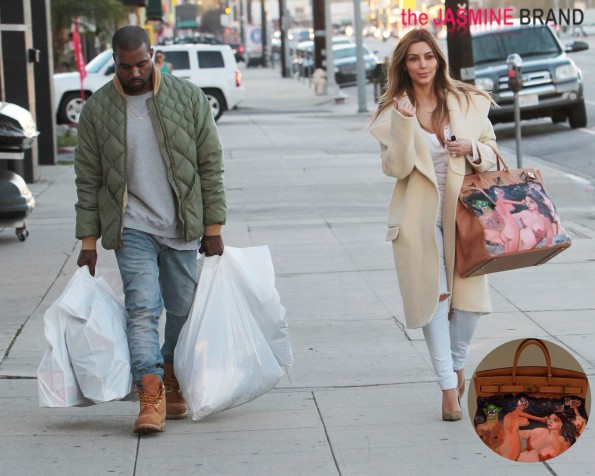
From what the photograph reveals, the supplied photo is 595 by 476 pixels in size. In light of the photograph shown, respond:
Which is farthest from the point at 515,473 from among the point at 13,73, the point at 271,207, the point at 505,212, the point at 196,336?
the point at 13,73

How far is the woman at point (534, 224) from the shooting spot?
5.35 meters

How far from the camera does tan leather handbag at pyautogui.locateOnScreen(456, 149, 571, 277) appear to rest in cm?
534

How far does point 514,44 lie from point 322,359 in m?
15.8

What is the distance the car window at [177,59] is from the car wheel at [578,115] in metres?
10.4

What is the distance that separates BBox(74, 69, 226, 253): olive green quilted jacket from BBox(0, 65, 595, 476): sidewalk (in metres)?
0.90

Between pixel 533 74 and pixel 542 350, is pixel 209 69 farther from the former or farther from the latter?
pixel 542 350

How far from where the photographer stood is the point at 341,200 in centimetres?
1375

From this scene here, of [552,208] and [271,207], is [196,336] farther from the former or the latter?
[271,207]

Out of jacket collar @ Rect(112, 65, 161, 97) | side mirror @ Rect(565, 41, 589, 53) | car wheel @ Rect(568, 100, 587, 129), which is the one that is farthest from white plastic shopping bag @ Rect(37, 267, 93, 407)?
side mirror @ Rect(565, 41, 589, 53)

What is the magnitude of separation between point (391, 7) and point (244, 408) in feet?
297

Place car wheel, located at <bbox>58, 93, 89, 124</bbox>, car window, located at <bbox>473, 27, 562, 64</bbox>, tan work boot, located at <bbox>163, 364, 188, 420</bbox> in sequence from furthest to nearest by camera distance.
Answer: car wheel, located at <bbox>58, 93, 89, 124</bbox> → car window, located at <bbox>473, 27, 562, 64</bbox> → tan work boot, located at <bbox>163, 364, 188, 420</bbox>

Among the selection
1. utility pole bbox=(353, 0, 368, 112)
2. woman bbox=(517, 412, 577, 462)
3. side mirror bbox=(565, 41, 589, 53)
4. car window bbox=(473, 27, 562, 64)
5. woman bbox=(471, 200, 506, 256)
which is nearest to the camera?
woman bbox=(517, 412, 577, 462)

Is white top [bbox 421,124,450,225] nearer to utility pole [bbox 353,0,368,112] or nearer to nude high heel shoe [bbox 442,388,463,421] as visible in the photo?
nude high heel shoe [bbox 442,388,463,421]

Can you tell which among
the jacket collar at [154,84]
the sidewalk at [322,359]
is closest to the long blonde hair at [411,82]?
the jacket collar at [154,84]
